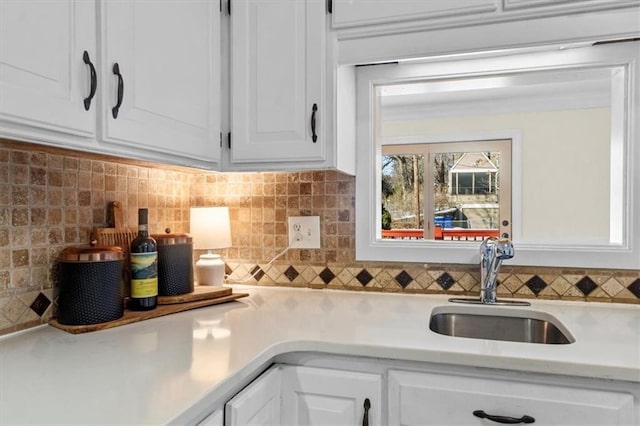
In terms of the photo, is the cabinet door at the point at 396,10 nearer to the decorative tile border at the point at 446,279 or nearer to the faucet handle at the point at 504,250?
the faucet handle at the point at 504,250

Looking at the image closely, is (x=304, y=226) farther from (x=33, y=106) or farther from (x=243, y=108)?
(x=33, y=106)

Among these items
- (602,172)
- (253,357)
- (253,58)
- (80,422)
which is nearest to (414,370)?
(253,357)

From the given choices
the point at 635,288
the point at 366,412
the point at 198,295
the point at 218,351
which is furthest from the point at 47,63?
the point at 635,288

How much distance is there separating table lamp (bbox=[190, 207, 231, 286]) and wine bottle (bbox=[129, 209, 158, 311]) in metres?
0.32

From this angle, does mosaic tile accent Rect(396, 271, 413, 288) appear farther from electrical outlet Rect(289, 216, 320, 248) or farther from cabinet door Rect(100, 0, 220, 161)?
cabinet door Rect(100, 0, 220, 161)

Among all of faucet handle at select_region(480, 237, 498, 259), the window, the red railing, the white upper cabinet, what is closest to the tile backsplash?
faucet handle at select_region(480, 237, 498, 259)

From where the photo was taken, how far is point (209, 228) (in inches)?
65.5

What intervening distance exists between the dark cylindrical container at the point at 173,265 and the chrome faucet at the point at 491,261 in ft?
3.34

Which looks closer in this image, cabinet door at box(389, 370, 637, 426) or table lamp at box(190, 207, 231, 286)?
cabinet door at box(389, 370, 637, 426)

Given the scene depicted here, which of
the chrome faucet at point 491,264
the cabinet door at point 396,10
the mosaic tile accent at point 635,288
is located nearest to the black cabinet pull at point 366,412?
the chrome faucet at point 491,264

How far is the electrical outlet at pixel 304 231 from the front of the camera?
173cm

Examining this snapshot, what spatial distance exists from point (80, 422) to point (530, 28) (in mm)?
1452

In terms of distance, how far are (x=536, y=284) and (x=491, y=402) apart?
27.1 inches

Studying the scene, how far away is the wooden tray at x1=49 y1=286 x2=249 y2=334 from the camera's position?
1.15 m
